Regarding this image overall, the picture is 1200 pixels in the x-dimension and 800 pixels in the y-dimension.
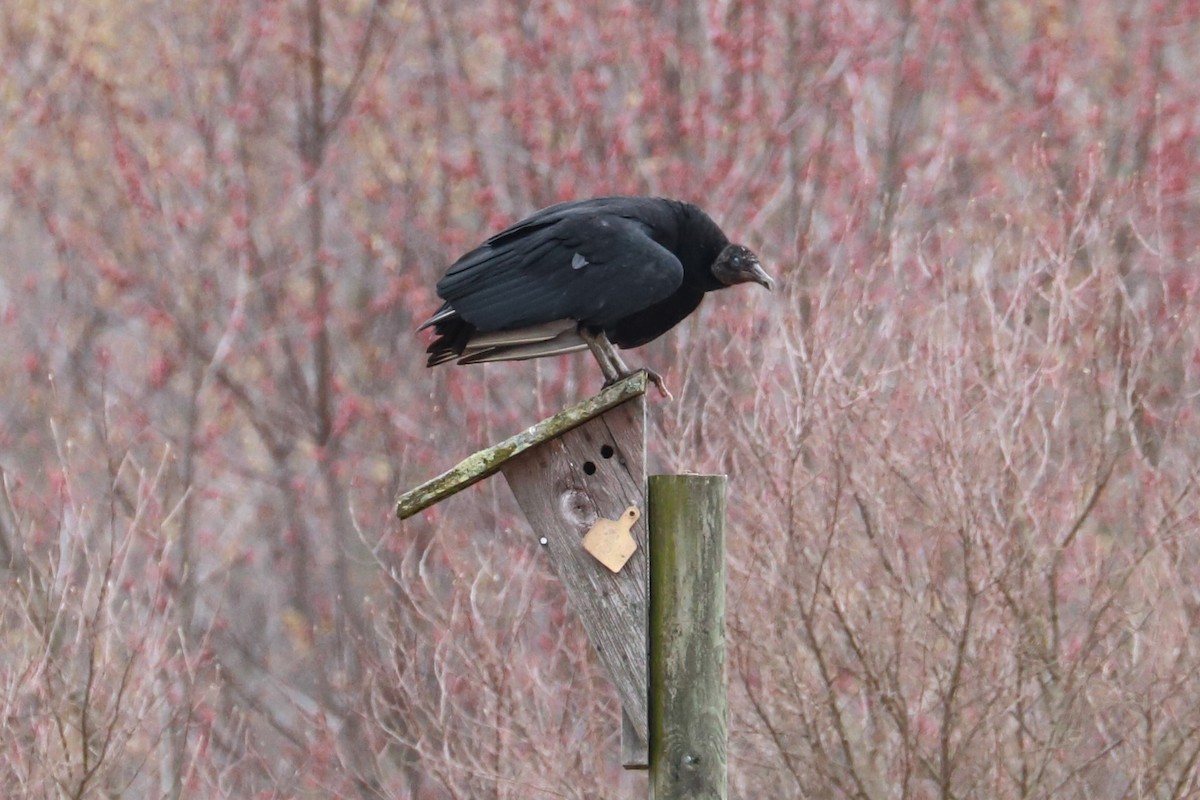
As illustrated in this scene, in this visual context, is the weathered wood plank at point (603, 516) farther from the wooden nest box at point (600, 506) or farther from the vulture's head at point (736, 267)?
the vulture's head at point (736, 267)

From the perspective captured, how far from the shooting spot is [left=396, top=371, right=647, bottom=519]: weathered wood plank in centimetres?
353

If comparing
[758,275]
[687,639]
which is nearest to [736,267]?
[758,275]

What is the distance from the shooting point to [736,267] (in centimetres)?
476

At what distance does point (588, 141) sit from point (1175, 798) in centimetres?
641

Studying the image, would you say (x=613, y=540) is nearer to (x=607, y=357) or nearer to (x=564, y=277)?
(x=607, y=357)

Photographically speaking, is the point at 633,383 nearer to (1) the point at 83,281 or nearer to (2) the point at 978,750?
(2) the point at 978,750

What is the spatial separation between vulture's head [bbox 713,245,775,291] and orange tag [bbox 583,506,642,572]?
135cm

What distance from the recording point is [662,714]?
3.53m

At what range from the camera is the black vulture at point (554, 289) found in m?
4.02

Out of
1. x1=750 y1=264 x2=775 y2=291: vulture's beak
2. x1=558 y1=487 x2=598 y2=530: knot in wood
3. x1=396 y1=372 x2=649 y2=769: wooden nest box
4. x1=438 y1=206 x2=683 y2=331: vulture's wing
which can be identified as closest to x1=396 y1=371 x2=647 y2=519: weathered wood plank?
x1=396 y1=372 x2=649 y2=769: wooden nest box

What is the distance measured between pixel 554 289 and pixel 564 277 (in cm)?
5

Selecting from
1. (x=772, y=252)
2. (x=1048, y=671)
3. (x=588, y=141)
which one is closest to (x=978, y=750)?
(x=1048, y=671)

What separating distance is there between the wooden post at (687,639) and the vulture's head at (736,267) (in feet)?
4.25

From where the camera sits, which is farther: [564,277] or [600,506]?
[564,277]
